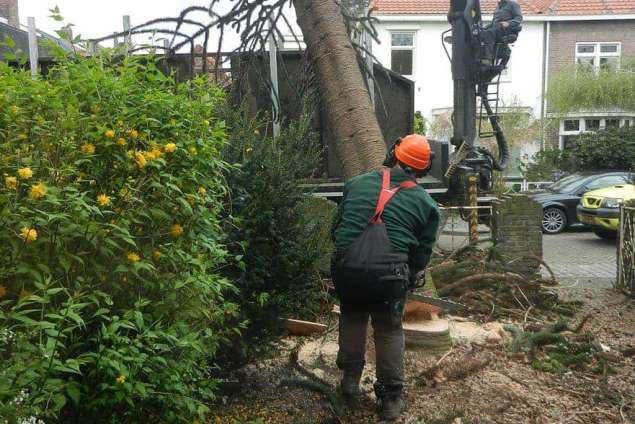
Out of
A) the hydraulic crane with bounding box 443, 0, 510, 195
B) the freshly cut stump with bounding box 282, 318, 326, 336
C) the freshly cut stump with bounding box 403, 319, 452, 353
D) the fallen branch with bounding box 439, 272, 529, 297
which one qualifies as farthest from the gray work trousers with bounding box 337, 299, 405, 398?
the hydraulic crane with bounding box 443, 0, 510, 195

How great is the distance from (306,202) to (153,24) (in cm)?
234

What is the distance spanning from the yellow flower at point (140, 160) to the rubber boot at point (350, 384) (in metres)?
2.25

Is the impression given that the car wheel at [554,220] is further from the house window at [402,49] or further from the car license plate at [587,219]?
the house window at [402,49]

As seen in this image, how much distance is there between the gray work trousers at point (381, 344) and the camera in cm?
418

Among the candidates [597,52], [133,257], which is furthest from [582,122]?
[133,257]

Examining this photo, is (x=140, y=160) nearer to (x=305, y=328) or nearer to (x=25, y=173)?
(x=25, y=173)

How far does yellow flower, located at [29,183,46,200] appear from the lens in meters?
2.19

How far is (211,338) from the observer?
321 cm

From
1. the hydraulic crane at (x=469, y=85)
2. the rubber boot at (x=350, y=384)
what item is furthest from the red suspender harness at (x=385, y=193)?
the hydraulic crane at (x=469, y=85)

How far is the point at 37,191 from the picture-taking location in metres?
2.19

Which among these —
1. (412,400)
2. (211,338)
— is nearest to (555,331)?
(412,400)

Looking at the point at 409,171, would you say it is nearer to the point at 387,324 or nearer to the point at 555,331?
the point at 387,324

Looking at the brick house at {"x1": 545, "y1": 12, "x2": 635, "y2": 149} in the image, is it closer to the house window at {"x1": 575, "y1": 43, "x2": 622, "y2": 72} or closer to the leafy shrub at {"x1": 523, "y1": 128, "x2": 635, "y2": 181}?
the house window at {"x1": 575, "y1": 43, "x2": 622, "y2": 72}

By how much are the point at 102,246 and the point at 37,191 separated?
343 millimetres
